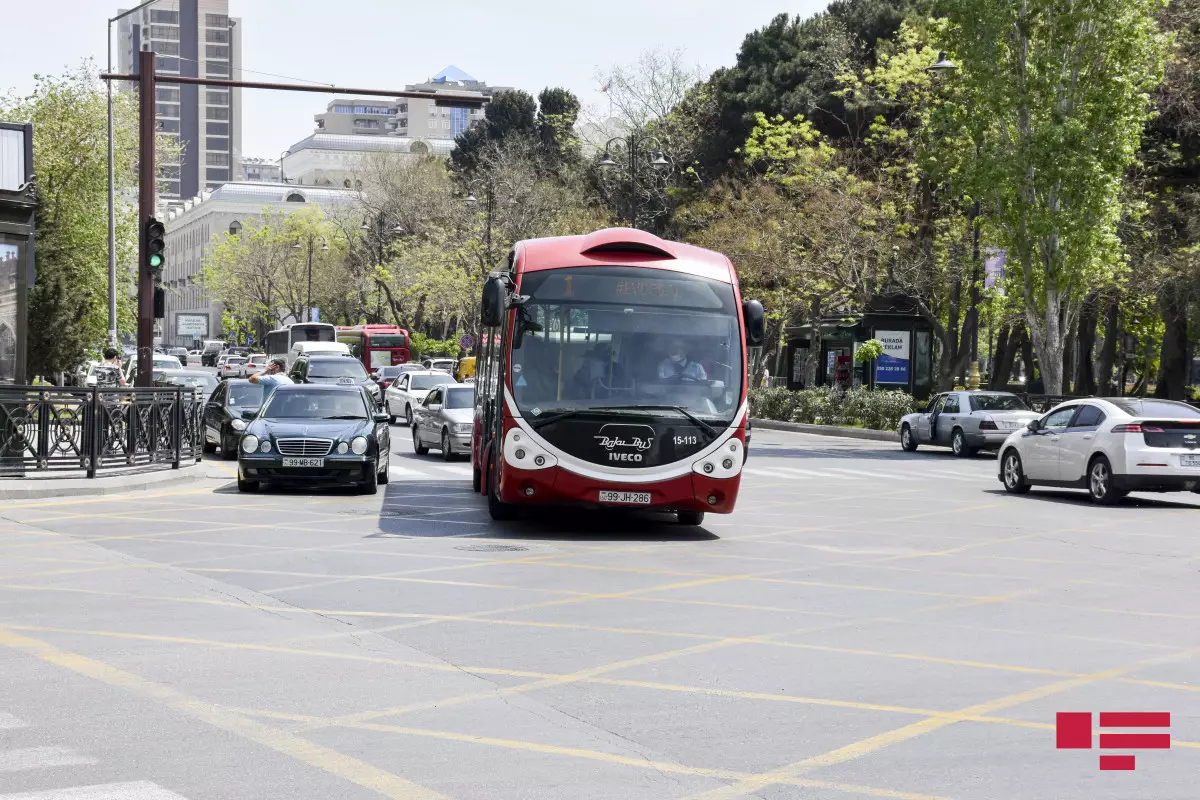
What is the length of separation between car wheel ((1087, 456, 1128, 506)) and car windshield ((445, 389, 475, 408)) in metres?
12.2

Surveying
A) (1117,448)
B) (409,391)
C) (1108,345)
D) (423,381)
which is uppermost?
(1108,345)

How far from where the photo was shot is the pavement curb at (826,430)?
41344mm

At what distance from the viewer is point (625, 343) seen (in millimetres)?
16047

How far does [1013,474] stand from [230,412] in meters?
14.1

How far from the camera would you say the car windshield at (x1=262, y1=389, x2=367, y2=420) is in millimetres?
21881

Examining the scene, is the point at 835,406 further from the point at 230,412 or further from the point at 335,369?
the point at 230,412

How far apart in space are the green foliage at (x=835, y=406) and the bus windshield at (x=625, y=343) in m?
25.3

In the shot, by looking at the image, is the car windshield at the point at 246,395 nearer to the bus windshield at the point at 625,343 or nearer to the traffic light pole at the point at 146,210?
the traffic light pole at the point at 146,210

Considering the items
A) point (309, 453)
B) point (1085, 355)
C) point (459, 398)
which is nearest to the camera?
point (309, 453)

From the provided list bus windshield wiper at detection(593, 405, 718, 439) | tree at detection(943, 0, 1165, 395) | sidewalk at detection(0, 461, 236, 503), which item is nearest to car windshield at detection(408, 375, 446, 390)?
tree at detection(943, 0, 1165, 395)

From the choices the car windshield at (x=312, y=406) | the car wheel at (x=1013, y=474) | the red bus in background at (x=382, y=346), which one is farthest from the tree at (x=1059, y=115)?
the red bus in background at (x=382, y=346)

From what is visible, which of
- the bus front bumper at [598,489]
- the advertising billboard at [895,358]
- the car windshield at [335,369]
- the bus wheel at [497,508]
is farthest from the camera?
the advertising billboard at [895,358]

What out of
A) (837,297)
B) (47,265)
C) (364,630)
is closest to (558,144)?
(837,297)

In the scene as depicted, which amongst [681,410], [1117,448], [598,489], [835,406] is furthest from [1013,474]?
[835,406]
